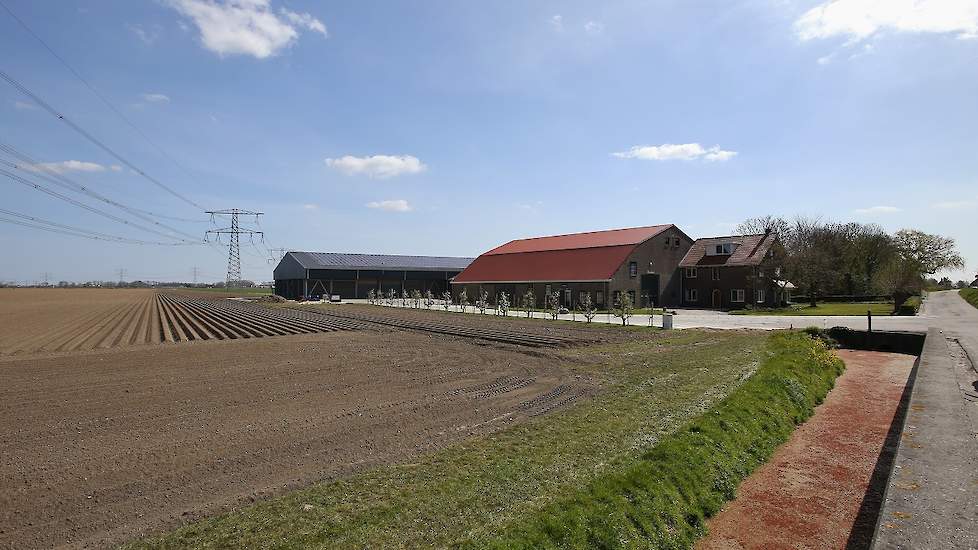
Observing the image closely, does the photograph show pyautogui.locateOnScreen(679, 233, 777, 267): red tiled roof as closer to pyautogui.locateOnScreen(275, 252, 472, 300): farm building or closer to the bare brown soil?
the bare brown soil

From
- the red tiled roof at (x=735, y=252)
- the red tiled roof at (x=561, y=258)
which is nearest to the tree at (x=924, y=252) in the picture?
the red tiled roof at (x=735, y=252)

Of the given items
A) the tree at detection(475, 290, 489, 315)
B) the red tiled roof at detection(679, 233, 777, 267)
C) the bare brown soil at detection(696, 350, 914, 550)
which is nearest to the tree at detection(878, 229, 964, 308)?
the red tiled roof at detection(679, 233, 777, 267)

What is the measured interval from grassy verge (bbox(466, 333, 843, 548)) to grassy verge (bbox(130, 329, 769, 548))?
0.33 m

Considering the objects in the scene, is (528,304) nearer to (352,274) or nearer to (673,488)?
(352,274)

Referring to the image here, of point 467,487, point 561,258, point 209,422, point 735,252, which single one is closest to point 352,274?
point 561,258

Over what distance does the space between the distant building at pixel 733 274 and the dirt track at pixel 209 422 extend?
40.2 metres

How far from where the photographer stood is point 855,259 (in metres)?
70.1

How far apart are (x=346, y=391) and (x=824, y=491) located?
11.9m

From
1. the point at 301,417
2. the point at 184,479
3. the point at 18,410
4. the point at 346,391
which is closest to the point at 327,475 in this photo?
the point at 184,479

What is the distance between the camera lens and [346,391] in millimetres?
15195

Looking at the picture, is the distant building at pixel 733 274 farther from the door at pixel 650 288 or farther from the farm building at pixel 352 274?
the farm building at pixel 352 274

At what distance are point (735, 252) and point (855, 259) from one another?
87.5ft

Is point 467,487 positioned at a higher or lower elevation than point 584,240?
lower

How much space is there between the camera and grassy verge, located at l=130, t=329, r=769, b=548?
642 centimetres
